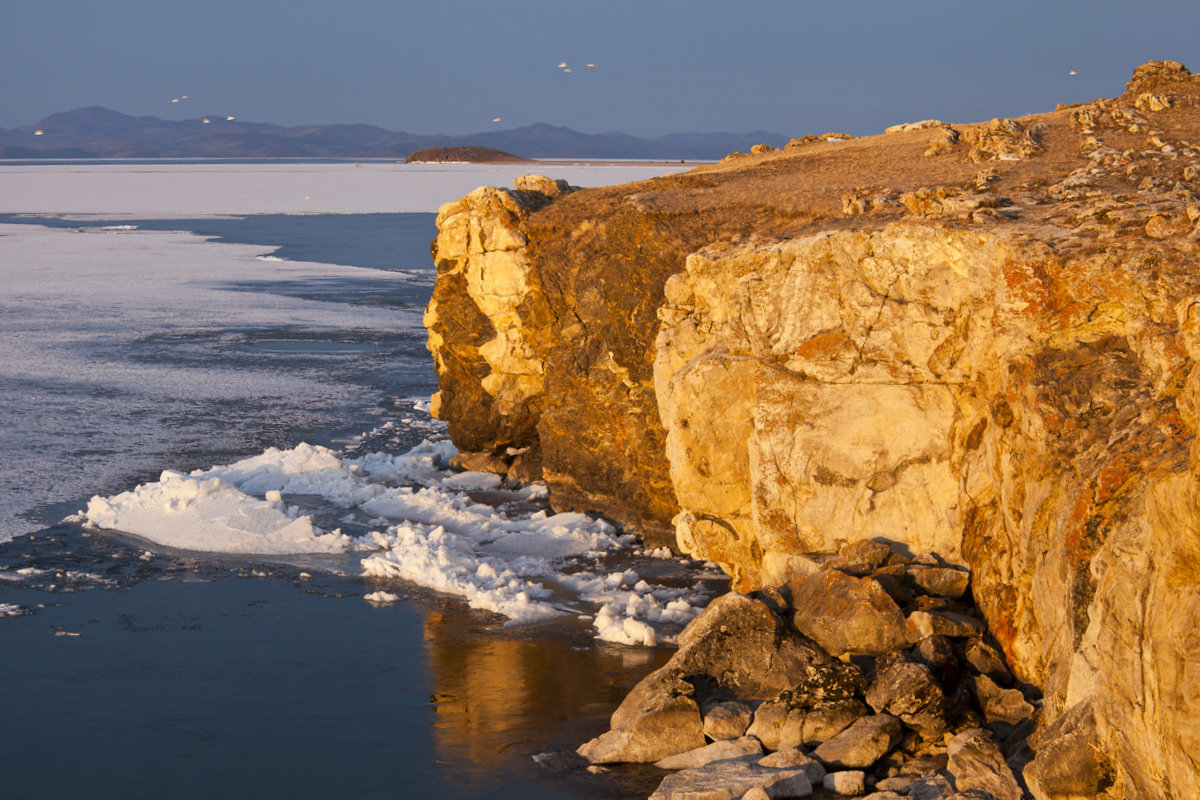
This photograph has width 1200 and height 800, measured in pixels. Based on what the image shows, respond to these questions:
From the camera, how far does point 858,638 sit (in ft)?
42.4

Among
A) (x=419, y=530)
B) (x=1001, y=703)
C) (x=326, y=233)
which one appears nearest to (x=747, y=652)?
(x=1001, y=703)

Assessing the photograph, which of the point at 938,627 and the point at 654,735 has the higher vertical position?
the point at 938,627

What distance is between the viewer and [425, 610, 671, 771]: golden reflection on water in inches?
520

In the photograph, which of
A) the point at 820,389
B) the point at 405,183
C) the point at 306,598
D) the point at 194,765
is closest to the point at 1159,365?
the point at 820,389

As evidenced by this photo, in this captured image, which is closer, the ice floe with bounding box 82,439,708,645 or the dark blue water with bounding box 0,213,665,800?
the dark blue water with bounding box 0,213,665,800

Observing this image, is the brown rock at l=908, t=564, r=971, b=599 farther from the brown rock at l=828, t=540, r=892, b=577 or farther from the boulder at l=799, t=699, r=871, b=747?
the boulder at l=799, t=699, r=871, b=747

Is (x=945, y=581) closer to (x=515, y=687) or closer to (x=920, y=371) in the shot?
(x=920, y=371)

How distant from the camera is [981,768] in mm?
10953

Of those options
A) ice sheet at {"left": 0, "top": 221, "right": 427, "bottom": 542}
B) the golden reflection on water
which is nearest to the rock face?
the golden reflection on water

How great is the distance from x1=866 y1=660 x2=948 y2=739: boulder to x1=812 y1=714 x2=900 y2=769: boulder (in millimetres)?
166

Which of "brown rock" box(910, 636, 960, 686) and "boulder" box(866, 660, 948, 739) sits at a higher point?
"brown rock" box(910, 636, 960, 686)

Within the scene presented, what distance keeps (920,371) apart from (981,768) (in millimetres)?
5166

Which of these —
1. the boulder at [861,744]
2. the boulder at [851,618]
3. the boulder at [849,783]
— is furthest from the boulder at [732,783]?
the boulder at [851,618]

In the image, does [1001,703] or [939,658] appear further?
[939,658]
